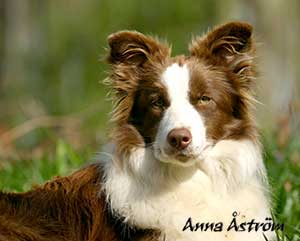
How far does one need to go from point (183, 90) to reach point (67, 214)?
124cm

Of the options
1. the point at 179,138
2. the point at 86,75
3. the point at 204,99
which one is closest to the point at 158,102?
the point at 204,99

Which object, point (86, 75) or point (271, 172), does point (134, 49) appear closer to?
point (271, 172)

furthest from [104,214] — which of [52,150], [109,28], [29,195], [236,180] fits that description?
[109,28]

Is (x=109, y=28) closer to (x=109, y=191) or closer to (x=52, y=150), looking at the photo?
(x=52, y=150)

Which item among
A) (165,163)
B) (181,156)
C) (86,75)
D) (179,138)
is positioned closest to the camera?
(179,138)

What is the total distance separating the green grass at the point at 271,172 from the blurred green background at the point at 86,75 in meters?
0.01

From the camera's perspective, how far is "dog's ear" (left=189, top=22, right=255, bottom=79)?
6.12 m

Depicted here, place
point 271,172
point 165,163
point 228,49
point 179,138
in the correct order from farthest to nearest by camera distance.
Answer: point 271,172
point 228,49
point 165,163
point 179,138

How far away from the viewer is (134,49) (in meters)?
6.17

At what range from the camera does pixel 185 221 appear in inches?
231

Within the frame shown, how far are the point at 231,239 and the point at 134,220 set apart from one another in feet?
2.34

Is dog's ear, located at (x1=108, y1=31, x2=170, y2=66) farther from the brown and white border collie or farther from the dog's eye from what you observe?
the dog's eye

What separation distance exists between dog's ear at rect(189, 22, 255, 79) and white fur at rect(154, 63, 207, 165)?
0.30 meters

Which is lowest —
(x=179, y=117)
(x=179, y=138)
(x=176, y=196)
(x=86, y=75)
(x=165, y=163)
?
(x=86, y=75)
